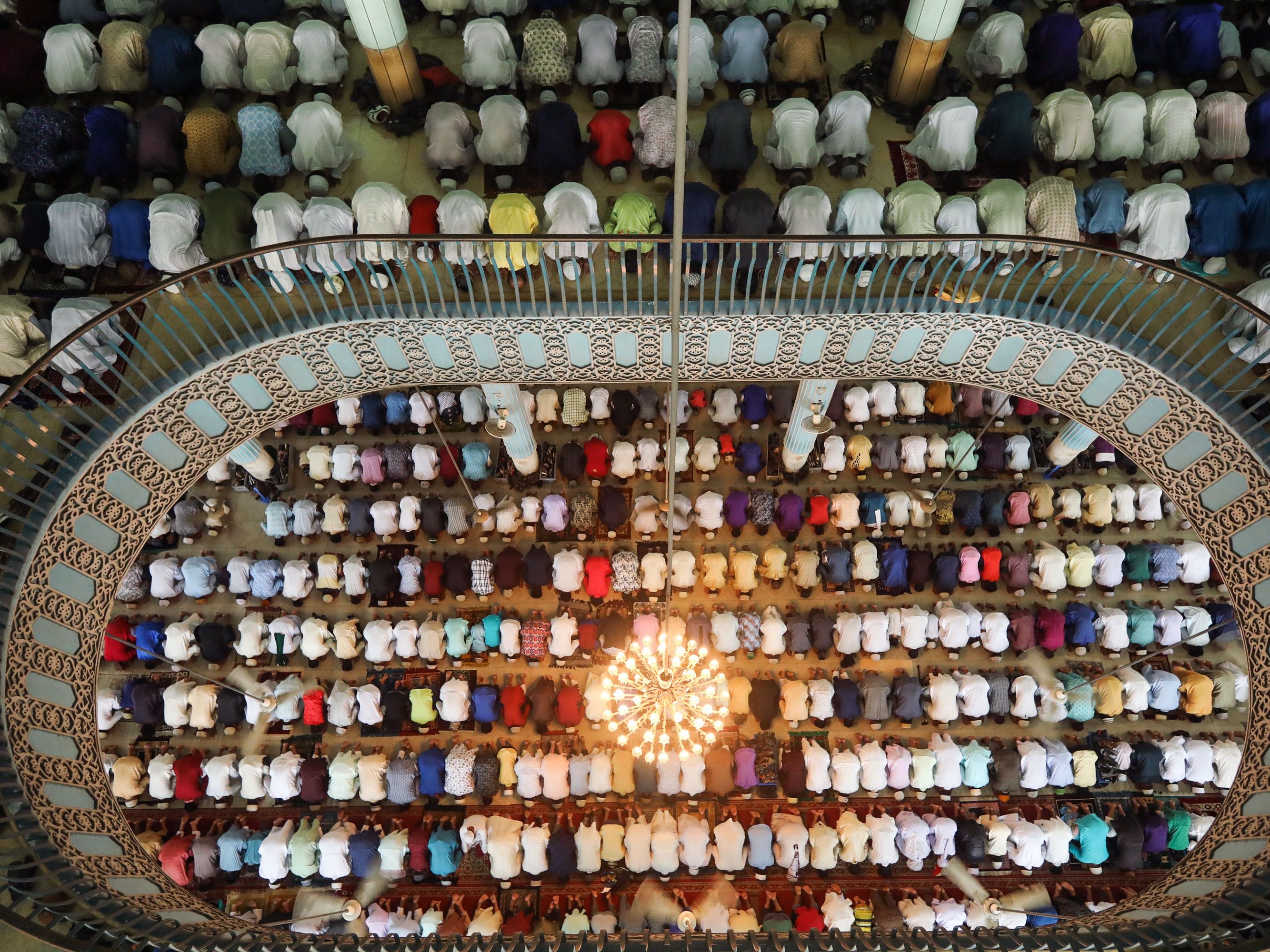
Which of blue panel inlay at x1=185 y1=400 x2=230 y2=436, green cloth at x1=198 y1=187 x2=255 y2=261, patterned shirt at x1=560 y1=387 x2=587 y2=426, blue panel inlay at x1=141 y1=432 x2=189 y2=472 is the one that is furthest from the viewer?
patterned shirt at x1=560 y1=387 x2=587 y2=426

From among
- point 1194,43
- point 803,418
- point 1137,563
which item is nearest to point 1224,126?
point 1194,43

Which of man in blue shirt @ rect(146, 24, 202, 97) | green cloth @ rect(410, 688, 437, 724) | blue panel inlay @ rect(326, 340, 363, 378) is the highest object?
man in blue shirt @ rect(146, 24, 202, 97)

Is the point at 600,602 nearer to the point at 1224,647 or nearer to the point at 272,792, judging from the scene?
the point at 272,792

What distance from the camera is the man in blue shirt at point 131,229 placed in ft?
24.8

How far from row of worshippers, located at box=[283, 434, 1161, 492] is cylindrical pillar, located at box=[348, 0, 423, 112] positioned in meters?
3.54

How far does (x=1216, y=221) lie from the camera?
738cm

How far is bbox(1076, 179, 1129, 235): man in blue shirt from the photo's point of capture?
24.0 feet

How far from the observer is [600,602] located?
9.53 m

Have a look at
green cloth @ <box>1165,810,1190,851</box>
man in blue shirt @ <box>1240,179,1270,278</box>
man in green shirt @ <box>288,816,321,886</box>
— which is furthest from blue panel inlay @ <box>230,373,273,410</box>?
green cloth @ <box>1165,810,1190,851</box>

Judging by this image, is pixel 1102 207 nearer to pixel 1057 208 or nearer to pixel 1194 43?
pixel 1057 208

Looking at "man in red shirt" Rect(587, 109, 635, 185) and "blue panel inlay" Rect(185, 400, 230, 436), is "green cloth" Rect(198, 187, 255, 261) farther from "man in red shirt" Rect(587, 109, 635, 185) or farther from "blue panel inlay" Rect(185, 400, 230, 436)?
"man in red shirt" Rect(587, 109, 635, 185)

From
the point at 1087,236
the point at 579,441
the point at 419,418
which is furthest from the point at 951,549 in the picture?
the point at 419,418

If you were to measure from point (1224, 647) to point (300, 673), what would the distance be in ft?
32.5

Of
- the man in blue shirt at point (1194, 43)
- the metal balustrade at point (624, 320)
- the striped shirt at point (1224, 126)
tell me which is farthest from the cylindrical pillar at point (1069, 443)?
the man in blue shirt at point (1194, 43)
